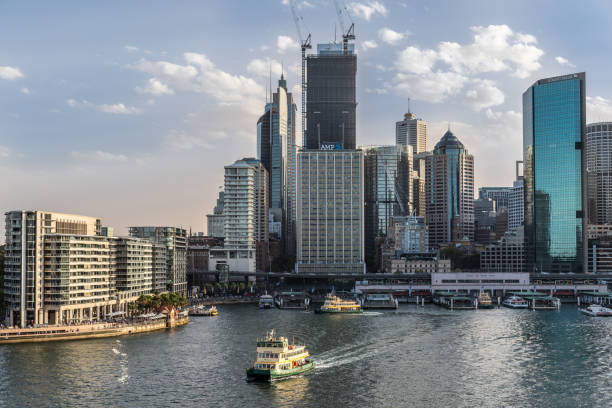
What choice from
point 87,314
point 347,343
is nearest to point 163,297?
point 87,314

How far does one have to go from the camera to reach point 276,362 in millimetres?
108438

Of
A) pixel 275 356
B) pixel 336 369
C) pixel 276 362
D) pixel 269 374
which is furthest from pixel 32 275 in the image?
pixel 336 369

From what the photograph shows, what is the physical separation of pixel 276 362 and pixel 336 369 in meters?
13.2

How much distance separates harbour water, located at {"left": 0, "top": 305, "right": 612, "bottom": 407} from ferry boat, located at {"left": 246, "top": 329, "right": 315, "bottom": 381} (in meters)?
2.09

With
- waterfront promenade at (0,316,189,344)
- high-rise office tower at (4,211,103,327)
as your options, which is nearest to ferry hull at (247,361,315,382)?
waterfront promenade at (0,316,189,344)

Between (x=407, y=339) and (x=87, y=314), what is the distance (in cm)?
8543

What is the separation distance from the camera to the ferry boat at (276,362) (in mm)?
107562

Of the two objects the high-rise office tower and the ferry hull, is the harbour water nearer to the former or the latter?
the ferry hull

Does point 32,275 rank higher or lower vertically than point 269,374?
higher

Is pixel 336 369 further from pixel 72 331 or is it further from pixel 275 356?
pixel 72 331

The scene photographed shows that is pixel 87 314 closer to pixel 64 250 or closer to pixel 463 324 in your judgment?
pixel 64 250

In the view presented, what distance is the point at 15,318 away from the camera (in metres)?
167

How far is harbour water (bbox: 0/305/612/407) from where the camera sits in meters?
96.9

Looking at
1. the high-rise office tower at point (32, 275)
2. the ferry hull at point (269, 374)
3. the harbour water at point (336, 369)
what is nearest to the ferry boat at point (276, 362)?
the ferry hull at point (269, 374)
